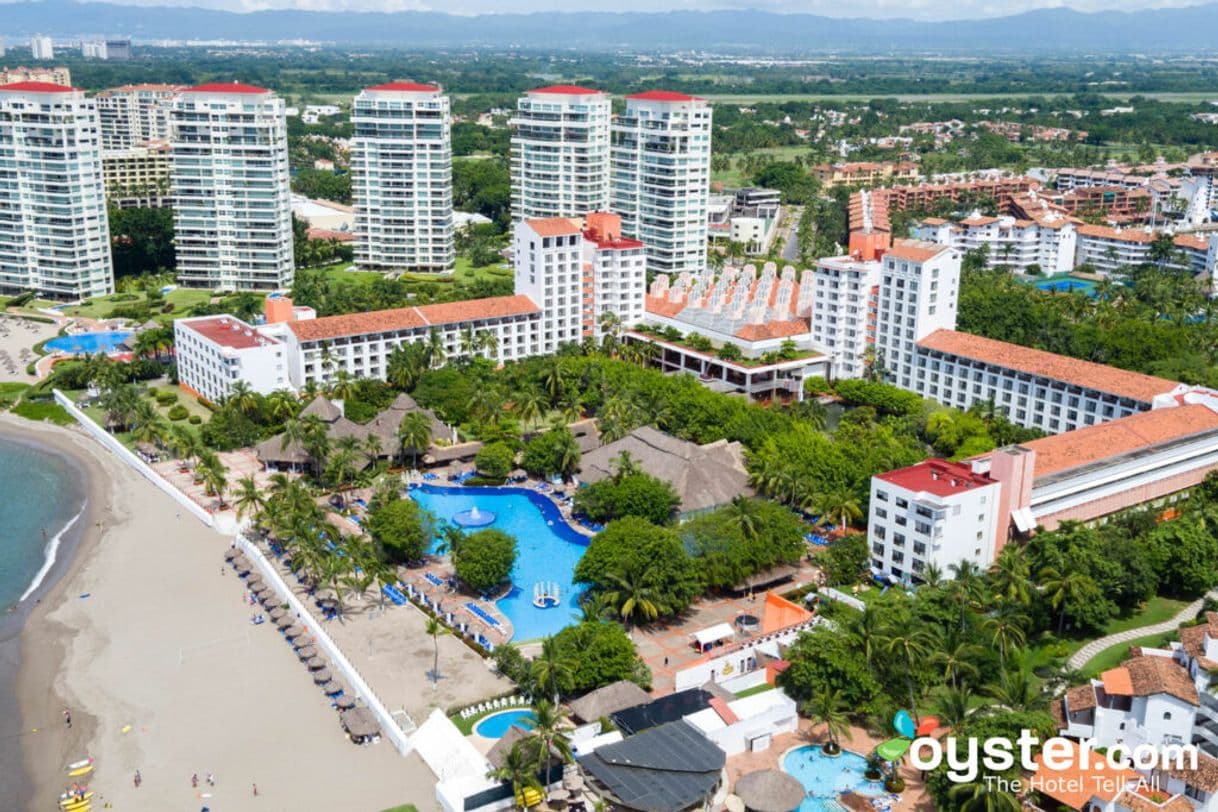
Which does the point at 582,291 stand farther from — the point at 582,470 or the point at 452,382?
the point at 582,470

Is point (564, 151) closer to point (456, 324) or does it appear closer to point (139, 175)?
point (456, 324)

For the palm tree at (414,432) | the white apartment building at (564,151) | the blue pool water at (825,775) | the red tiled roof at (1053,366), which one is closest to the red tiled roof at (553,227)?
the palm tree at (414,432)

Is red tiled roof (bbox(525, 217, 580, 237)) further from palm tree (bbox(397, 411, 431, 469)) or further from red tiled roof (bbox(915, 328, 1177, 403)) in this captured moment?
red tiled roof (bbox(915, 328, 1177, 403))

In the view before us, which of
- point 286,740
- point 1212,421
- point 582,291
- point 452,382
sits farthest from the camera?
point 582,291

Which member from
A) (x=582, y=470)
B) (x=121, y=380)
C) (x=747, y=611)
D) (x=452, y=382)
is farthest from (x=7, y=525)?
(x=747, y=611)

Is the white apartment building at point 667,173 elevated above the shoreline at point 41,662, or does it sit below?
above

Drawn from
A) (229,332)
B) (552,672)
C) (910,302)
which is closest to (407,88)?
(229,332)

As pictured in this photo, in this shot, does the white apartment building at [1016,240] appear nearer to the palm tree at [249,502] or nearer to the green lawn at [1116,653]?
the green lawn at [1116,653]

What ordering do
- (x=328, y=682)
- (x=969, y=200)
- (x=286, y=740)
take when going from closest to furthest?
(x=286, y=740)
(x=328, y=682)
(x=969, y=200)
